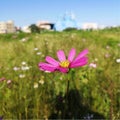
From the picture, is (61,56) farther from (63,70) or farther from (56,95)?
(56,95)

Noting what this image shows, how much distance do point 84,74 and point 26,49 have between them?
2006mm

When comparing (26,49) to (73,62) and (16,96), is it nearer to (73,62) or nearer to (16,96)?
(16,96)

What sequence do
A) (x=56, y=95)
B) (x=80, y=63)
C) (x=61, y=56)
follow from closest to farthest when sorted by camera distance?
(x=80, y=63), (x=61, y=56), (x=56, y=95)

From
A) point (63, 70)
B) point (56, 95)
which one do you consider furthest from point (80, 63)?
point (56, 95)

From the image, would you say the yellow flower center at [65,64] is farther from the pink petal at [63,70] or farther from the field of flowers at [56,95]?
the field of flowers at [56,95]

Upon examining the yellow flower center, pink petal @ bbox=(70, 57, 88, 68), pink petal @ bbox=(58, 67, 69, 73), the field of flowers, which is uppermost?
pink petal @ bbox=(70, 57, 88, 68)

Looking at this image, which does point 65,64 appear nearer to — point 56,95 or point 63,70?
point 63,70

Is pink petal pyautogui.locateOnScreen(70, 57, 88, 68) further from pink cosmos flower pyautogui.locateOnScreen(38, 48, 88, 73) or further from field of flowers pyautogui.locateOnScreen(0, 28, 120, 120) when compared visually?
field of flowers pyautogui.locateOnScreen(0, 28, 120, 120)

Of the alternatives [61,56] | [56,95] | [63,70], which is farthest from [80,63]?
[56,95]

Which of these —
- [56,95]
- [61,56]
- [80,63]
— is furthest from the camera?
[56,95]

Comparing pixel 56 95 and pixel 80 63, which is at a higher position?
pixel 80 63

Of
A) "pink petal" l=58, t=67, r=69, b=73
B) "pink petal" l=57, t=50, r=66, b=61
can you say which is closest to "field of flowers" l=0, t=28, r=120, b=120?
"pink petal" l=57, t=50, r=66, b=61

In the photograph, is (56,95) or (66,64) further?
(56,95)

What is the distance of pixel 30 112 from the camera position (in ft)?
9.71
